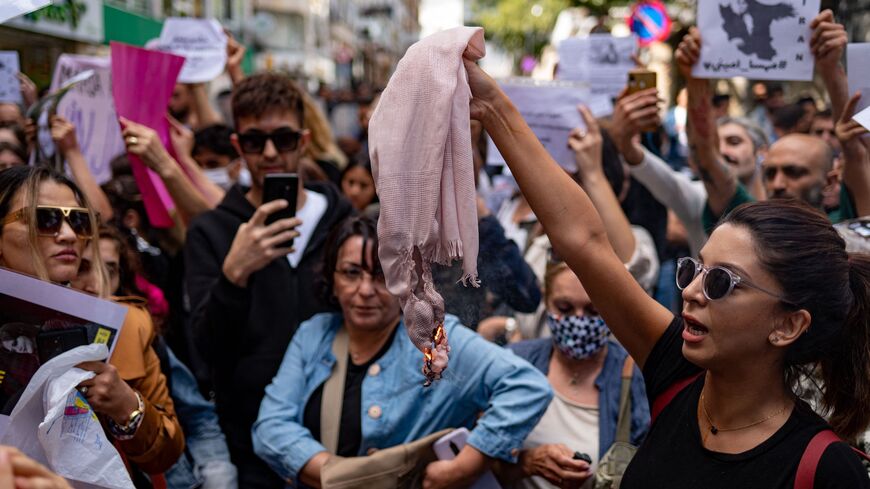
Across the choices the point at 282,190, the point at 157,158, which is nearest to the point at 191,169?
the point at 157,158

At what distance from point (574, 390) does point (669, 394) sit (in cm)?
106

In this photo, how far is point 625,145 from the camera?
444cm

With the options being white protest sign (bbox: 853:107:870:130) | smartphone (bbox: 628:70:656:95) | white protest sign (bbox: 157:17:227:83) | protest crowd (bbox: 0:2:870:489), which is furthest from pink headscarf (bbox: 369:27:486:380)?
white protest sign (bbox: 157:17:227:83)

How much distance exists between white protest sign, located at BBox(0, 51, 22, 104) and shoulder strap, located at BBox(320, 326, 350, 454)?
2870 millimetres

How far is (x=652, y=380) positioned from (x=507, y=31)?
36986mm

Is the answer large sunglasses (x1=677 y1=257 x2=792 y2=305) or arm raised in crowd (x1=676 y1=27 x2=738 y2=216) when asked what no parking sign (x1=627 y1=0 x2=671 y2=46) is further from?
large sunglasses (x1=677 y1=257 x2=792 y2=305)

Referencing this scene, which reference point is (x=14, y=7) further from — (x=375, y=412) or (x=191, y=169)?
(x=191, y=169)

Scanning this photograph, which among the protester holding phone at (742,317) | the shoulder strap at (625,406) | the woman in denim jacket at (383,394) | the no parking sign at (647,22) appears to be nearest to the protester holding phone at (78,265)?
the woman in denim jacket at (383,394)

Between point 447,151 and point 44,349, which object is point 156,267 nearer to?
point 44,349

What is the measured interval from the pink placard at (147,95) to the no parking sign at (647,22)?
8.96 m

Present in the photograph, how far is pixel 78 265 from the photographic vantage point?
2.78 m

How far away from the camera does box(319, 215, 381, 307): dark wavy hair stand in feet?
11.2

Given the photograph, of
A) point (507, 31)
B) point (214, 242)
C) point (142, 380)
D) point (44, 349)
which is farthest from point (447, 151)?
point (507, 31)

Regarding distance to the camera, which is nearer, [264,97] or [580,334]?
[580,334]
